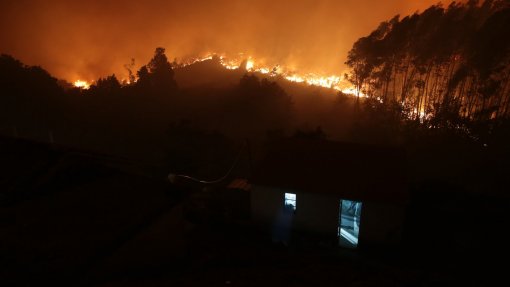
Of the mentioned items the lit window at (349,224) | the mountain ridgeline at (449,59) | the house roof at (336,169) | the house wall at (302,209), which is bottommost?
the lit window at (349,224)

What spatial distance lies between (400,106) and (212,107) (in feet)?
86.5

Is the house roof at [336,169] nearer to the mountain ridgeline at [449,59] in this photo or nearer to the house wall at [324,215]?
the house wall at [324,215]

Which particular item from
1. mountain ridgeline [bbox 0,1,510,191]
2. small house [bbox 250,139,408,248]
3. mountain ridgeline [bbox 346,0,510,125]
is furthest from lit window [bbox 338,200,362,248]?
mountain ridgeline [bbox 346,0,510,125]

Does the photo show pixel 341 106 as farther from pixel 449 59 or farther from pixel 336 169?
pixel 336 169

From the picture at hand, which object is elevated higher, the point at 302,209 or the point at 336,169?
the point at 336,169

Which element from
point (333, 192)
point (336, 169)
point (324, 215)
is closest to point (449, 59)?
point (336, 169)

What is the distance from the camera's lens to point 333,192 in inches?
601

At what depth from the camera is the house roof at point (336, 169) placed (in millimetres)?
15188

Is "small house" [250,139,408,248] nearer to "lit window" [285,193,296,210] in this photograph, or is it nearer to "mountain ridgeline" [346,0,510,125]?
"lit window" [285,193,296,210]

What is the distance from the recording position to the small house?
48.7 ft

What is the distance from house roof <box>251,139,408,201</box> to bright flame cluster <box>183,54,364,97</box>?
128ft

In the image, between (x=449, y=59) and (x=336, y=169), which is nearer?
(x=336, y=169)

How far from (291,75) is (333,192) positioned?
54862 millimetres

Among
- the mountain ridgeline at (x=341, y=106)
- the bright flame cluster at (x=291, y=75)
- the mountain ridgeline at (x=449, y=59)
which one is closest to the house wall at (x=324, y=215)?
the mountain ridgeline at (x=341, y=106)
